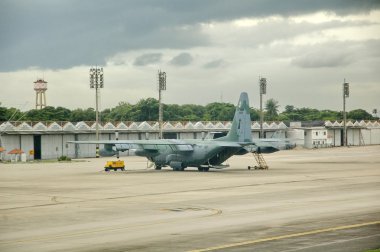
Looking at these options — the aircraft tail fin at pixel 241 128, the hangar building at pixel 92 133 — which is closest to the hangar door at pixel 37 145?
the hangar building at pixel 92 133

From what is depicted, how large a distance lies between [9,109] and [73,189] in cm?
14085

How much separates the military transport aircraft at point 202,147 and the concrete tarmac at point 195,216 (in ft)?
46.4

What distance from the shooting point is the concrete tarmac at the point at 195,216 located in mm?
22703

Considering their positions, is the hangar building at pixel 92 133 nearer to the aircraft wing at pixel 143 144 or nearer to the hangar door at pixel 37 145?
the hangar door at pixel 37 145

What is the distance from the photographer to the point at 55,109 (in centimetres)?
18512

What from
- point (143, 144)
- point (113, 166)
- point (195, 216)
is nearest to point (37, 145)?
point (113, 166)

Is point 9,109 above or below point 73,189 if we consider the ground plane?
above

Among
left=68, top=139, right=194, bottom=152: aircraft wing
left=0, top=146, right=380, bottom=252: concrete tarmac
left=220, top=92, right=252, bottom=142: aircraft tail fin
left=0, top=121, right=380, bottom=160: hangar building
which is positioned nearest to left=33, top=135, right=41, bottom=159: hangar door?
left=0, top=121, right=380, bottom=160: hangar building

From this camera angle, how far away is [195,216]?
30.5m

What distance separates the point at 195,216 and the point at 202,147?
38406 millimetres

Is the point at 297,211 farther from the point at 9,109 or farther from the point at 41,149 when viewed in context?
the point at 9,109

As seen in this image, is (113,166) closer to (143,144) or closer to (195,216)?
(143,144)

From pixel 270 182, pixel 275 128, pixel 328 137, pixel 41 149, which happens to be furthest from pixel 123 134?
pixel 270 182

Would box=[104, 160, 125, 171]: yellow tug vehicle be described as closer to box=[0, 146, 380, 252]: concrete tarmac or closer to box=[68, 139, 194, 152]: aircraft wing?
box=[68, 139, 194, 152]: aircraft wing
